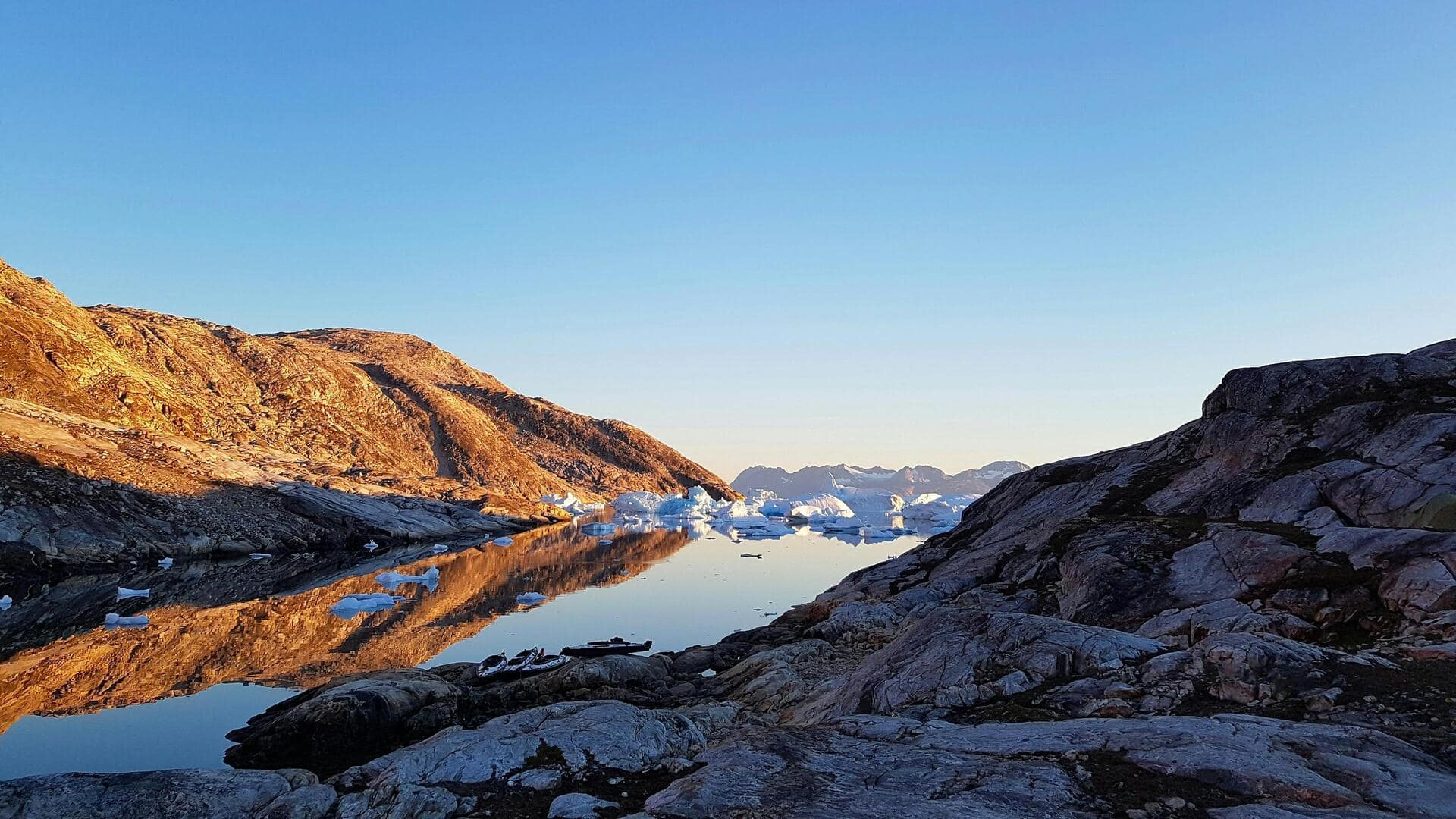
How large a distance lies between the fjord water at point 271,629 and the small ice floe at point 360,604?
2.40 feet

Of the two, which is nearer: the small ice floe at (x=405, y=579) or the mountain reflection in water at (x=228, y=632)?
the mountain reflection in water at (x=228, y=632)

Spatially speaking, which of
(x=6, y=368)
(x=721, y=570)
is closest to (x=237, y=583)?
(x=721, y=570)

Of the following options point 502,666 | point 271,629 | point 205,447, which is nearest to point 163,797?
point 502,666

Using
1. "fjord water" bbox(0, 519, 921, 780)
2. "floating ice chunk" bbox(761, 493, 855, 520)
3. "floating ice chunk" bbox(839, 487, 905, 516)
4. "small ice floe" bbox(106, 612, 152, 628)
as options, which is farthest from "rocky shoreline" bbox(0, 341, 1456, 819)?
"floating ice chunk" bbox(839, 487, 905, 516)

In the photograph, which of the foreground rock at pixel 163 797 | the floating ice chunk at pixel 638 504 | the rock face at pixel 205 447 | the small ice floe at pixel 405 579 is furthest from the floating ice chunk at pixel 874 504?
the foreground rock at pixel 163 797

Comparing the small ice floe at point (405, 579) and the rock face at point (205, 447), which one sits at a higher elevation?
the rock face at point (205, 447)

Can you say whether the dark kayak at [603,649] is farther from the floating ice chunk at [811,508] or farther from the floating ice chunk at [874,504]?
the floating ice chunk at [874,504]

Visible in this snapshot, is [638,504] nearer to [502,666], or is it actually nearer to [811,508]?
[811,508]

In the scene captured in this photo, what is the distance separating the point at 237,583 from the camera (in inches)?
2050

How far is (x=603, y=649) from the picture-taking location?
33562 millimetres

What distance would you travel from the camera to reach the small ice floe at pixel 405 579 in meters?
55.1

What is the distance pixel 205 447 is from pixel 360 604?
47.7m

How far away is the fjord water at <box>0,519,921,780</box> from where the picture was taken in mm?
24203

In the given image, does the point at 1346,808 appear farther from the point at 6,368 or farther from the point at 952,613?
the point at 6,368
